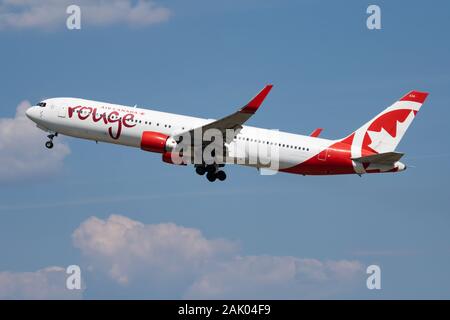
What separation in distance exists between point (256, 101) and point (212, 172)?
9.31 meters

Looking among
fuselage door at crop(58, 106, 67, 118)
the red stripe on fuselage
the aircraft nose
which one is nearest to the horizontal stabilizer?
the red stripe on fuselage

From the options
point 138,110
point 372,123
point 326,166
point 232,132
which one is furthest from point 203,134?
point 372,123

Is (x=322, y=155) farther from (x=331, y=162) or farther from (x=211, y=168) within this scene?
(x=211, y=168)

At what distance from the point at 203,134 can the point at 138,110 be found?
5.48m

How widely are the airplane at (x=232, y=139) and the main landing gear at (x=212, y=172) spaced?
0.07 m

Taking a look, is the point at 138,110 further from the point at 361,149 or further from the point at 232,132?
the point at 361,149

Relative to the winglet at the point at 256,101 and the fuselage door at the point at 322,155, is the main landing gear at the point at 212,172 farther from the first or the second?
the winglet at the point at 256,101

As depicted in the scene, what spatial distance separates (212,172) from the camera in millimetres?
55438

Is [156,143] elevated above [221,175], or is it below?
above

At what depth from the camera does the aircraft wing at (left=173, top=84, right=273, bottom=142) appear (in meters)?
47.6

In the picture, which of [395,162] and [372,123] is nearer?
[395,162]

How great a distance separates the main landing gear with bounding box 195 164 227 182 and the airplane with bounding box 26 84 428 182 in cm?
7

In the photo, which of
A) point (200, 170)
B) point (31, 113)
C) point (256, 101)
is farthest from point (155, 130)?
point (31, 113)

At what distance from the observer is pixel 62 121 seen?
55375 mm
